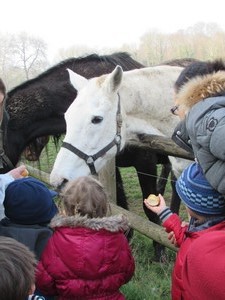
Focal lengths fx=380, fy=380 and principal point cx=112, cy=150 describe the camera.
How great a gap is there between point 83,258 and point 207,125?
906 mm

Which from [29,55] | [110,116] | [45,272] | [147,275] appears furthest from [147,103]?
[29,55]

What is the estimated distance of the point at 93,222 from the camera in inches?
73.1

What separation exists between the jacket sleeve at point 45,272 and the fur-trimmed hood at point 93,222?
0.42 feet

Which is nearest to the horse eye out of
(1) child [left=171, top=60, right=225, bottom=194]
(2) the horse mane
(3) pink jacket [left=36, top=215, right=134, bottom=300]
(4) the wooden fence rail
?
(4) the wooden fence rail

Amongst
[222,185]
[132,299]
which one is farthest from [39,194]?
[132,299]

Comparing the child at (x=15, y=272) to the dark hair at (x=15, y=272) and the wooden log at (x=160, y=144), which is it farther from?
the wooden log at (x=160, y=144)

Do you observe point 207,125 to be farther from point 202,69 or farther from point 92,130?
point 92,130

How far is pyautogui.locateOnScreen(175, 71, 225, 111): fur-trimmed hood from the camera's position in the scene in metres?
1.56

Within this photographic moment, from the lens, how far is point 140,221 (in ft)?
10.5

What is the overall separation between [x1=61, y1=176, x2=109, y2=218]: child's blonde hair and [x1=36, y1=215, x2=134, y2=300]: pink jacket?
0.06 meters

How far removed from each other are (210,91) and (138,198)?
4635 millimetres

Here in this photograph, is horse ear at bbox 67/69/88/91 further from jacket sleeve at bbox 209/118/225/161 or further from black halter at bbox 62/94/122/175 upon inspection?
jacket sleeve at bbox 209/118/225/161

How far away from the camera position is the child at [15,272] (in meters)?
1.09

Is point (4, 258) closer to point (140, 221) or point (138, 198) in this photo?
point (140, 221)
